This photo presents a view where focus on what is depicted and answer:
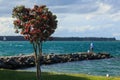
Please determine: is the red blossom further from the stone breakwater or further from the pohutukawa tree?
the stone breakwater

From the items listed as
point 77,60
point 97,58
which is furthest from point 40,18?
point 97,58

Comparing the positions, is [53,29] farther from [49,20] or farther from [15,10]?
[15,10]

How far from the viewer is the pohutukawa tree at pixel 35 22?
104 ft

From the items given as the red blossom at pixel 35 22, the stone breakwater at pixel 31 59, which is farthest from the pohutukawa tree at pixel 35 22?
the stone breakwater at pixel 31 59

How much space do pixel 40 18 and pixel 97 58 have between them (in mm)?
77770

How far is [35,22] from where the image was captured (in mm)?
31391

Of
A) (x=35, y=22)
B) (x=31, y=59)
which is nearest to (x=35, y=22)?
(x=35, y=22)

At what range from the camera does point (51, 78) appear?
132 ft

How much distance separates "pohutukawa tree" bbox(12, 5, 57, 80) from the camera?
31656 mm

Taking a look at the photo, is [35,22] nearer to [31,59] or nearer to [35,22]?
[35,22]

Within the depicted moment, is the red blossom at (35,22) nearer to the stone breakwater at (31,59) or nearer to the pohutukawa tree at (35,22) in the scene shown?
the pohutukawa tree at (35,22)

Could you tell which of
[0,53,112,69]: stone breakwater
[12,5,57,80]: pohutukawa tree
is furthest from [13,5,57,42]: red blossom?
[0,53,112,69]: stone breakwater

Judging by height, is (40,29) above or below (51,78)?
above

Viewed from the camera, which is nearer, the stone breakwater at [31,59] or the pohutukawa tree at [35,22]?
the pohutukawa tree at [35,22]
